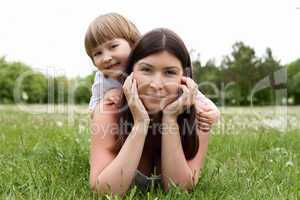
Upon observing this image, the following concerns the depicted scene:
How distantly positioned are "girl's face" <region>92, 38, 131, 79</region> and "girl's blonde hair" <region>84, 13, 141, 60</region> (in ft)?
0.13

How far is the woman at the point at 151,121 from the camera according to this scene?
2582mm

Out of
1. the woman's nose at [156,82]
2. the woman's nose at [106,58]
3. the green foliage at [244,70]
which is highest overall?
the green foliage at [244,70]

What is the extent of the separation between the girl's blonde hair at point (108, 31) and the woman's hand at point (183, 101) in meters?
0.67

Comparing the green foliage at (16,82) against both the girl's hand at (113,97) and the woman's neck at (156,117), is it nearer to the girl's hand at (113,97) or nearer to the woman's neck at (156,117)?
the girl's hand at (113,97)

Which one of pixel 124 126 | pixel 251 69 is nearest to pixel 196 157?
pixel 124 126

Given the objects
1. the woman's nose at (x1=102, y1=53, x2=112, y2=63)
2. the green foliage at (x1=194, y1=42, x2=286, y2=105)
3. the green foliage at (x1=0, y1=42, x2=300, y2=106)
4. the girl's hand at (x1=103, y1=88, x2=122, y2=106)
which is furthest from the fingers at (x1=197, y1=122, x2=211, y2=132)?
the green foliage at (x1=194, y1=42, x2=286, y2=105)

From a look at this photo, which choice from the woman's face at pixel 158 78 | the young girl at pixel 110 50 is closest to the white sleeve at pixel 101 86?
the young girl at pixel 110 50

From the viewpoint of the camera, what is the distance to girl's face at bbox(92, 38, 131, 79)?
306 centimetres

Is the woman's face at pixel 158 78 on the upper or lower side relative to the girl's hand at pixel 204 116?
upper

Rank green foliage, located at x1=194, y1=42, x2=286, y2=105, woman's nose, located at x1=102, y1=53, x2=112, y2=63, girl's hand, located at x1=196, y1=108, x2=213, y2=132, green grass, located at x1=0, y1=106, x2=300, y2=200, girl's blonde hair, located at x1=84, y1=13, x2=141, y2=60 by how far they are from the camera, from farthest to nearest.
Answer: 1. green foliage, located at x1=194, y1=42, x2=286, y2=105
2. girl's blonde hair, located at x1=84, y1=13, x2=141, y2=60
3. woman's nose, located at x1=102, y1=53, x2=112, y2=63
4. girl's hand, located at x1=196, y1=108, x2=213, y2=132
5. green grass, located at x1=0, y1=106, x2=300, y2=200

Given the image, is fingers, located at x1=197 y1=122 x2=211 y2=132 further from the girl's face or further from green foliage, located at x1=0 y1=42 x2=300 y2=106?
green foliage, located at x1=0 y1=42 x2=300 y2=106

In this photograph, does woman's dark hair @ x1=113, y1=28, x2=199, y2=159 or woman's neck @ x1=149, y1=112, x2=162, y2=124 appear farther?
woman's neck @ x1=149, y1=112, x2=162, y2=124

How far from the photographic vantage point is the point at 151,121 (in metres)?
2.73

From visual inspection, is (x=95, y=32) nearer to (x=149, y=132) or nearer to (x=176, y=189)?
(x=149, y=132)
